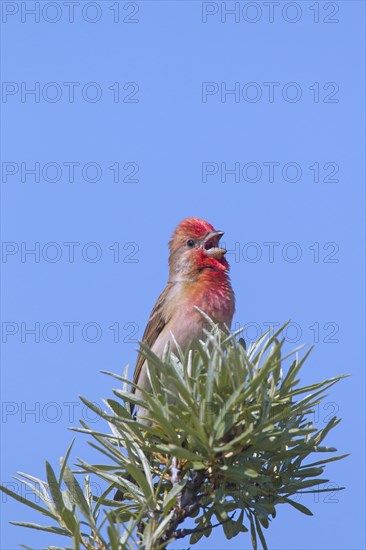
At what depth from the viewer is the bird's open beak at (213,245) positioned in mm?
7051

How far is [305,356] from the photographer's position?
3.07 m

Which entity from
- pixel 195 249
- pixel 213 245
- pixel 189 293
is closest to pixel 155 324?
pixel 189 293

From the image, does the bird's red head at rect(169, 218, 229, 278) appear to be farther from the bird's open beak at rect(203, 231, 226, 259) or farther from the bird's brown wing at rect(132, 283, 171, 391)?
the bird's brown wing at rect(132, 283, 171, 391)

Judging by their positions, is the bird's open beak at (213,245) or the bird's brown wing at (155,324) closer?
the bird's brown wing at (155,324)

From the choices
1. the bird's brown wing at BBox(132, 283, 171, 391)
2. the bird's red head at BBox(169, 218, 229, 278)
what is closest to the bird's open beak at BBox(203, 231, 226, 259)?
the bird's red head at BBox(169, 218, 229, 278)

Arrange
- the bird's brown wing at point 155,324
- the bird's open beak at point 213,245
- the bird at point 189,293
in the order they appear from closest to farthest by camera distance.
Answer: the bird at point 189,293 < the bird's brown wing at point 155,324 < the bird's open beak at point 213,245

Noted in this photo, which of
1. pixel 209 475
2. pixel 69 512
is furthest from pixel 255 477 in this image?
pixel 69 512

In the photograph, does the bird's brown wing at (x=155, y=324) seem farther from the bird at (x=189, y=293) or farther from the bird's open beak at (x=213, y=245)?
the bird's open beak at (x=213, y=245)

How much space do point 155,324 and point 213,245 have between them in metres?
0.89

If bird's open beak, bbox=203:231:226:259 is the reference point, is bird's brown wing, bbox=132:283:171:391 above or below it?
below

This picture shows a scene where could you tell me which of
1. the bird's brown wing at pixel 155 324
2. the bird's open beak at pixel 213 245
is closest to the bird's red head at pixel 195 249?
the bird's open beak at pixel 213 245

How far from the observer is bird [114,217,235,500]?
21.2ft

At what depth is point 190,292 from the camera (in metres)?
6.78

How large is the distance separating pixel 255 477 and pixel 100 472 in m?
0.66
